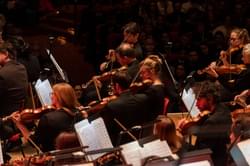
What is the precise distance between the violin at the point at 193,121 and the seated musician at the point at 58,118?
3.21ft

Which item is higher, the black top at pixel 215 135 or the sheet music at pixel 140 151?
the sheet music at pixel 140 151

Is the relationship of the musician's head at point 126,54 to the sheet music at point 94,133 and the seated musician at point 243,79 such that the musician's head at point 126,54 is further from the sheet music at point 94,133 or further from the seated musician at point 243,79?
the sheet music at point 94,133

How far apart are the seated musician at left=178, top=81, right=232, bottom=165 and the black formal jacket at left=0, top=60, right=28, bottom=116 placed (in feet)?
6.59

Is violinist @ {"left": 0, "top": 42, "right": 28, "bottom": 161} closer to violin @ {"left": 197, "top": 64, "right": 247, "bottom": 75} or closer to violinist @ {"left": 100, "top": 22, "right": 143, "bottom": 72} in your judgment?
violinist @ {"left": 100, "top": 22, "right": 143, "bottom": 72}

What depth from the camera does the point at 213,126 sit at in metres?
5.77

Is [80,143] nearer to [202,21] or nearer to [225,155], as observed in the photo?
[225,155]

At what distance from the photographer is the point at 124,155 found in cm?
448

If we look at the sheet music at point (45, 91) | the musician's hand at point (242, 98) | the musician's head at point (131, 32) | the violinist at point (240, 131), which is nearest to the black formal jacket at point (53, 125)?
the sheet music at point (45, 91)

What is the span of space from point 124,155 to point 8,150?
328cm

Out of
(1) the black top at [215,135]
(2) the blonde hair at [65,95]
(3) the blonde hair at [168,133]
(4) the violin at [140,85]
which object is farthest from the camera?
(4) the violin at [140,85]

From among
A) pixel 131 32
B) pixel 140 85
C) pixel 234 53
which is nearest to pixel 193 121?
pixel 140 85

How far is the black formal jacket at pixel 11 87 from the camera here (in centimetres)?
705

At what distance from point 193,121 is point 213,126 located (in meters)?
0.26

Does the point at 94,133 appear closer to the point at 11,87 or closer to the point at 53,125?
the point at 53,125
